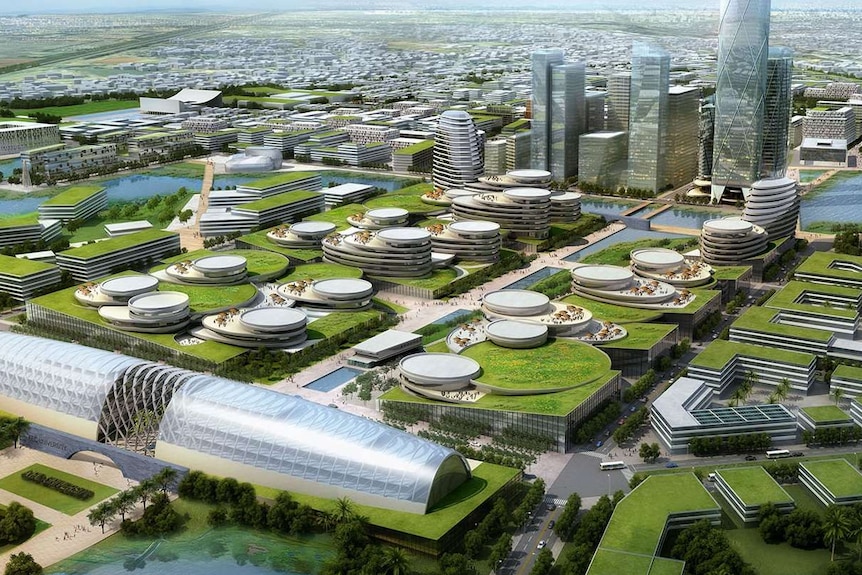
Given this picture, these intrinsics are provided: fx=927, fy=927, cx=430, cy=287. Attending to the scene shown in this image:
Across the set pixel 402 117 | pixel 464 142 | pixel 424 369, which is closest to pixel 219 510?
pixel 424 369

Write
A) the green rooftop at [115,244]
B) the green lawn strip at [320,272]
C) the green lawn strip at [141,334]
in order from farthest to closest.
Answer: the green rooftop at [115,244] < the green lawn strip at [320,272] < the green lawn strip at [141,334]

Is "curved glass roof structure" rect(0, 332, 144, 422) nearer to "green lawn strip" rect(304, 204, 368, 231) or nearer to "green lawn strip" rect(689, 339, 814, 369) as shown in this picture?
"green lawn strip" rect(689, 339, 814, 369)

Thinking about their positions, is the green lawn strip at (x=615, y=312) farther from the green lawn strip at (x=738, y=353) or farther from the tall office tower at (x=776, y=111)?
the tall office tower at (x=776, y=111)

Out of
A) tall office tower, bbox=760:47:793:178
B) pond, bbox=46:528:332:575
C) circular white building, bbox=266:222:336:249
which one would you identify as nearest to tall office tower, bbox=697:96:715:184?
tall office tower, bbox=760:47:793:178

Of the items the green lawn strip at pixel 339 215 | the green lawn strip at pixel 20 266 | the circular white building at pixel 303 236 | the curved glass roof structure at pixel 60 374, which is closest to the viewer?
the curved glass roof structure at pixel 60 374

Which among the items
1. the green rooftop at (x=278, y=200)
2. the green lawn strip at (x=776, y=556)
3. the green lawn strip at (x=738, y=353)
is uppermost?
the green rooftop at (x=278, y=200)

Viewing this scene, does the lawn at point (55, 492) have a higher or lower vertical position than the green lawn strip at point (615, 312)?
lower

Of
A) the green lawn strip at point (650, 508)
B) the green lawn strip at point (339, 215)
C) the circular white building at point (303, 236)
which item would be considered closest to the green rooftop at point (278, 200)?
the green lawn strip at point (339, 215)
